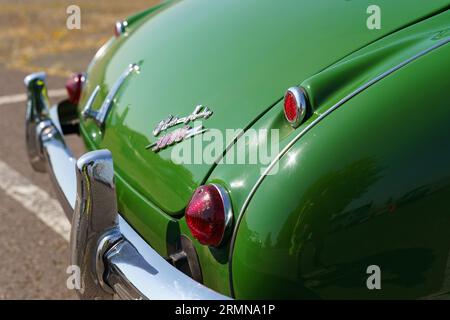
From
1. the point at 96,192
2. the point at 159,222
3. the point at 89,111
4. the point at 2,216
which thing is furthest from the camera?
the point at 2,216

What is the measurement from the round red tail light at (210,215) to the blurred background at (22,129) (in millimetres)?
1333

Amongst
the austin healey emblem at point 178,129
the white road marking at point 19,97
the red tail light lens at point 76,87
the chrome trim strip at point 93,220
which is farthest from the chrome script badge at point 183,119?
the white road marking at point 19,97

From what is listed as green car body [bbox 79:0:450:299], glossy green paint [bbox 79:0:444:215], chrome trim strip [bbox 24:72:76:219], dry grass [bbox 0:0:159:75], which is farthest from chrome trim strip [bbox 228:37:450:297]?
dry grass [bbox 0:0:159:75]

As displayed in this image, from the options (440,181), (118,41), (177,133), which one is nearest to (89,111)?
(118,41)

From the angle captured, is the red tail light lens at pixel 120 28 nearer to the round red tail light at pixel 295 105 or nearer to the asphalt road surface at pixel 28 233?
the asphalt road surface at pixel 28 233

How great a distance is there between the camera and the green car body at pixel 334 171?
1.83 metres

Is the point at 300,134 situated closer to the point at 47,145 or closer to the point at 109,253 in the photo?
the point at 109,253

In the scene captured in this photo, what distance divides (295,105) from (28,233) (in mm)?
2152

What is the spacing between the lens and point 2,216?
152 inches

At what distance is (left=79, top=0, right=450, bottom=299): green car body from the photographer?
1.83 metres

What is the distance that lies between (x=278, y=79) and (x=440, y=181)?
65cm

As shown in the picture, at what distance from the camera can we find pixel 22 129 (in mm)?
5227
